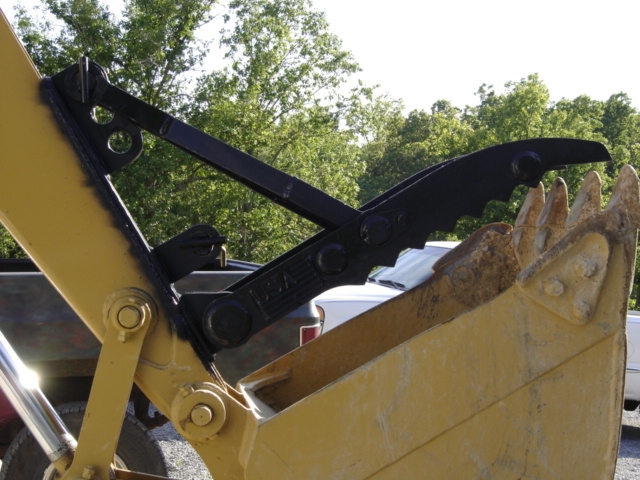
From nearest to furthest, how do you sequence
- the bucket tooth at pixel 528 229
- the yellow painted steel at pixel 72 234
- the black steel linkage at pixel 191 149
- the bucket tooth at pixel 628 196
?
the bucket tooth at pixel 628 196 → the yellow painted steel at pixel 72 234 → the black steel linkage at pixel 191 149 → the bucket tooth at pixel 528 229

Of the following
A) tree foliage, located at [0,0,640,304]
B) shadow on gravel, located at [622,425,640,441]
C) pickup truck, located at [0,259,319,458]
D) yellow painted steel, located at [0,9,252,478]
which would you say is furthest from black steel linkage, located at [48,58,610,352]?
tree foliage, located at [0,0,640,304]

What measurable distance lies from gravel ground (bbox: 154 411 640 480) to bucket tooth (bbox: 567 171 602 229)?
349cm

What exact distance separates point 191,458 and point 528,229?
3.87 m

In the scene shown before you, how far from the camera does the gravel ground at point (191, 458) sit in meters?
5.80

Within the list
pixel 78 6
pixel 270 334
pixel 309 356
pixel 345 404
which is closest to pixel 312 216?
pixel 345 404

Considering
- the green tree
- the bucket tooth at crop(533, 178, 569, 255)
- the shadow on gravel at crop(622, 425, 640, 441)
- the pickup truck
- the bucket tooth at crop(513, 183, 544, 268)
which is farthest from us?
the green tree

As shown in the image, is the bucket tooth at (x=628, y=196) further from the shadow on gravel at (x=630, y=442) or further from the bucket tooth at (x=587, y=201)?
the shadow on gravel at (x=630, y=442)

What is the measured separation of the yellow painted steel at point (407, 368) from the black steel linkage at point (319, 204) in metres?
0.14

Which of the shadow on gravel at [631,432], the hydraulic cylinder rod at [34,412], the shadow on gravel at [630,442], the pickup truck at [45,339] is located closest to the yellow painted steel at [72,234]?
the hydraulic cylinder rod at [34,412]

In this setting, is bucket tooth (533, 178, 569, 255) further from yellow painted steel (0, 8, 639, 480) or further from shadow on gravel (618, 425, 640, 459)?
shadow on gravel (618, 425, 640, 459)

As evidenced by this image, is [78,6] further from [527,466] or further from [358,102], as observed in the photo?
[527,466]

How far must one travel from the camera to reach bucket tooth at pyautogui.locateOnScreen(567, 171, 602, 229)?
272cm

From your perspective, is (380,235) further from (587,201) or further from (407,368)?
(587,201)

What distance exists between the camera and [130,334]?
8.43 feet
